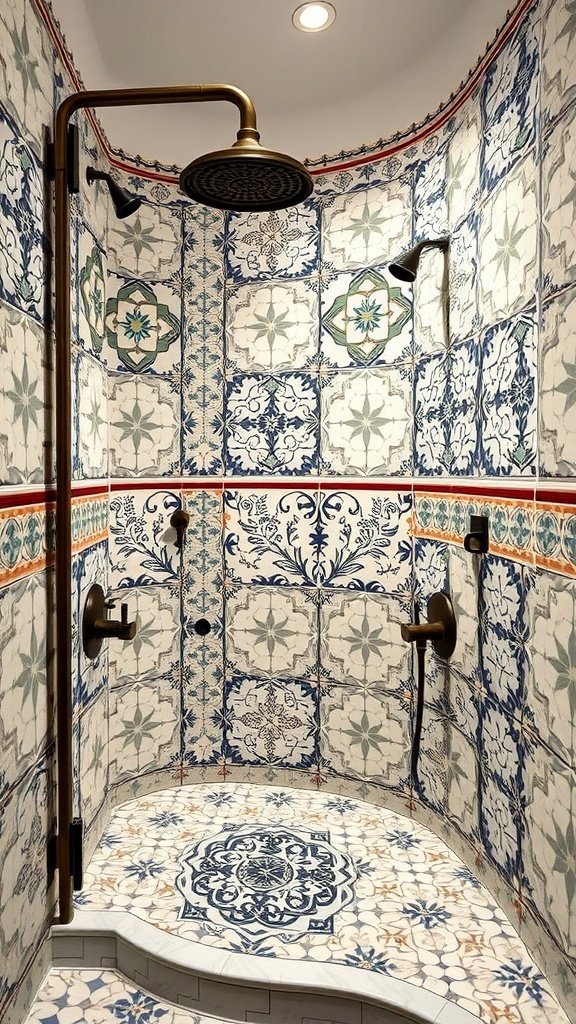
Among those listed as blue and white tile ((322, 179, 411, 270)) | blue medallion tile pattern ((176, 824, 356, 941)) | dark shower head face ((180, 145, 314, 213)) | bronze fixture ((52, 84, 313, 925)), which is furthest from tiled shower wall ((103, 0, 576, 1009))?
bronze fixture ((52, 84, 313, 925))

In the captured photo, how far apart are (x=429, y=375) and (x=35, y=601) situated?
1.10m

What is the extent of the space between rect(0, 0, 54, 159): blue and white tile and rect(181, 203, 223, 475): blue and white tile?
0.69 m

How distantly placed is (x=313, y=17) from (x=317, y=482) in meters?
1.10

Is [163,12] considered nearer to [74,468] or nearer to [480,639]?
[74,468]

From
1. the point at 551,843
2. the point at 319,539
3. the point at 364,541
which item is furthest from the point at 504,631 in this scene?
the point at 319,539

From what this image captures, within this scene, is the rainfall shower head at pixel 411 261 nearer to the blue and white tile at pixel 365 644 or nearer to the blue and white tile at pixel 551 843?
the blue and white tile at pixel 365 644

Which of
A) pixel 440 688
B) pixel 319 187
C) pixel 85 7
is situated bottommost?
pixel 440 688

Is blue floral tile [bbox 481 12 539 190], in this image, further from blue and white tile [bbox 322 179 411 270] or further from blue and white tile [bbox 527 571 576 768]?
blue and white tile [bbox 527 571 576 768]

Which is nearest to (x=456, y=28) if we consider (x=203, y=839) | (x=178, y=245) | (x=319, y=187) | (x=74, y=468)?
(x=319, y=187)

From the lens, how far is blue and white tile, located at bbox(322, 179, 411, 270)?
71.6 inches

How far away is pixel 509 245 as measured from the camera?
1.33 metres

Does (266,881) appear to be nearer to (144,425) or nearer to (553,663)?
(553,663)

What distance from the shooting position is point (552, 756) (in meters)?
1.16

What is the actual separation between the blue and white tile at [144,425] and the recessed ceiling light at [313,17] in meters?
0.92
